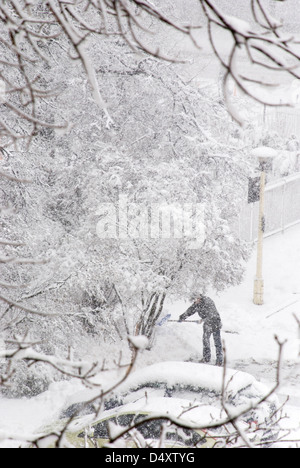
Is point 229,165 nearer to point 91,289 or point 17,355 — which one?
point 91,289

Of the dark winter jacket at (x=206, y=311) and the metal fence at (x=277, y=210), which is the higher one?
the metal fence at (x=277, y=210)

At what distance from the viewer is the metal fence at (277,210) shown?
18.0m

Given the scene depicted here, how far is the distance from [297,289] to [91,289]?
6538mm

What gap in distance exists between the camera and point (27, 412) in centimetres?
1019

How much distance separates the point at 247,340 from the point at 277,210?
23.1ft

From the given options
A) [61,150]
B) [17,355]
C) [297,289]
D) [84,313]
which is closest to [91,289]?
[84,313]

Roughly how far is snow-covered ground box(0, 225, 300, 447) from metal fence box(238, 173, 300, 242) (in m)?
0.98

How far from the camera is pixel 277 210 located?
62.5ft

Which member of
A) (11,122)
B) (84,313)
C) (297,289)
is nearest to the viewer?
(11,122)

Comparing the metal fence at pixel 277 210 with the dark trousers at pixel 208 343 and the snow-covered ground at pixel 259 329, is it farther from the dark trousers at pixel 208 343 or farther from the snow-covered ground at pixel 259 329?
the dark trousers at pixel 208 343
